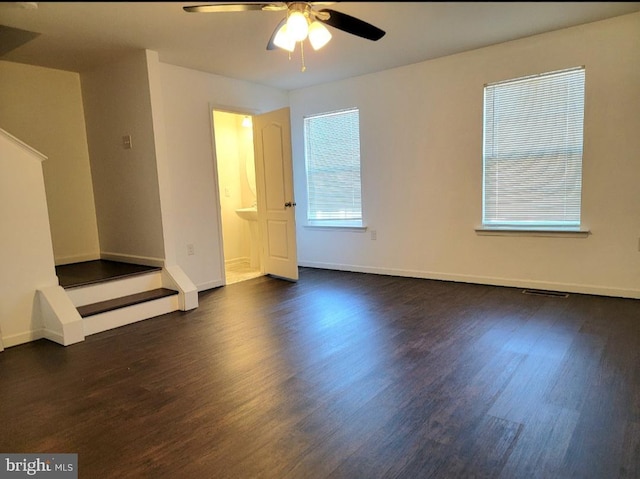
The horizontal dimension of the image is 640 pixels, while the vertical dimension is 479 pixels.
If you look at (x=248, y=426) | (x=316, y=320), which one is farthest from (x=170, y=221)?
(x=248, y=426)

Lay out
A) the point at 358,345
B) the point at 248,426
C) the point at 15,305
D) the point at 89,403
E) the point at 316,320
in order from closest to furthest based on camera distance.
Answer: the point at 248,426, the point at 89,403, the point at 358,345, the point at 15,305, the point at 316,320

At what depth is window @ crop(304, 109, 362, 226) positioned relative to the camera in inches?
204

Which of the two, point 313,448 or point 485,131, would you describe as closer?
point 313,448

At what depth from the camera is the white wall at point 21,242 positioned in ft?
10.1

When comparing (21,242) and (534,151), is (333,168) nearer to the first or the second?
(534,151)

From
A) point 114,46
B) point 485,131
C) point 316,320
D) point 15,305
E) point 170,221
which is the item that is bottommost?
point 316,320

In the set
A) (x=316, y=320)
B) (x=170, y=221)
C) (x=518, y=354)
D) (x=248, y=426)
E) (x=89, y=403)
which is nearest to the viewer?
(x=248, y=426)

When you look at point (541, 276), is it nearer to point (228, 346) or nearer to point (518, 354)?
point (518, 354)

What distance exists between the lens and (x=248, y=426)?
1.93 m

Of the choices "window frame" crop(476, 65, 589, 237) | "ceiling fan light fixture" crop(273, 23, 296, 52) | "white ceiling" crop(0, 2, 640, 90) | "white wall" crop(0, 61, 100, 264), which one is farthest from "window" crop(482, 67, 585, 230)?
"white wall" crop(0, 61, 100, 264)

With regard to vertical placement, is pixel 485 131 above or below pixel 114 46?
below

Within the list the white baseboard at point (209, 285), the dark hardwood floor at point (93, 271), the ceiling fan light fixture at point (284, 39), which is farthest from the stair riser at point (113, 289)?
the ceiling fan light fixture at point (284, 39)

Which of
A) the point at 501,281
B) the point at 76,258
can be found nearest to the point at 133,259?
the point at 76,258

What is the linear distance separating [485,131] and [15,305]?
14.8 feet
